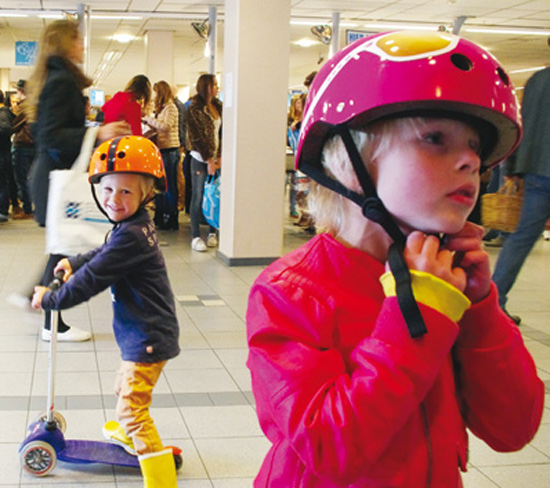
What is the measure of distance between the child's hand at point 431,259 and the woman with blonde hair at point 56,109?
3.21 meters

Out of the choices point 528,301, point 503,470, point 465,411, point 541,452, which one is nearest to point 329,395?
point 465,411

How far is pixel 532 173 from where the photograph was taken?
16.6ft

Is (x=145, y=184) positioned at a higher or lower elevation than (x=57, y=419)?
higher

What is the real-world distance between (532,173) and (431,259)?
4.30 metres

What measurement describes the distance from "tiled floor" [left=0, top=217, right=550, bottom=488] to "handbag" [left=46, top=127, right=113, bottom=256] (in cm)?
69

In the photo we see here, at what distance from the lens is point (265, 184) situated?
7.56 m

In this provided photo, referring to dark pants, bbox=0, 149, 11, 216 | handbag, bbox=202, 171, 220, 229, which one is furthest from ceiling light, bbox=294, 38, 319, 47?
handbag, bbox=202, 171, 220, 229

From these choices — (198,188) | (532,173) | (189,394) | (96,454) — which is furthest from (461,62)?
(198,188)

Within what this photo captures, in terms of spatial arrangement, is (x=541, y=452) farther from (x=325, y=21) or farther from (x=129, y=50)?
(x=129, y=50)

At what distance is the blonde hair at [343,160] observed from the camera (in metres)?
1.15

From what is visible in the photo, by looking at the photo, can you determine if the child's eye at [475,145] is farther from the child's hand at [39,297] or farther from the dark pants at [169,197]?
the dark pants at [169,197]

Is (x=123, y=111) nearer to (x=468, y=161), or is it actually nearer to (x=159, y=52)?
(x=468, y=161)

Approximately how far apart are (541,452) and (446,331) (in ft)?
8.40

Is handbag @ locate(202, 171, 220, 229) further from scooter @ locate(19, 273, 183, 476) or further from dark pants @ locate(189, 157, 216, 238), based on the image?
scooter @ locate(19, 273, 183, 476)
